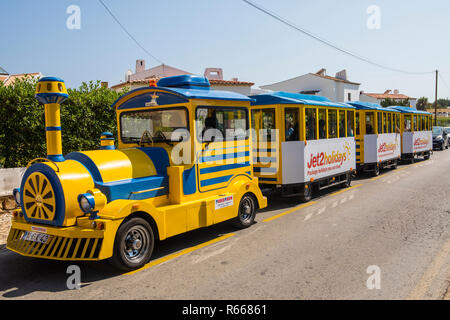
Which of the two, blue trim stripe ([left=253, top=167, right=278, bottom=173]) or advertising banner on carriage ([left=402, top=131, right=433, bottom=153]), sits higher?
advertising banner on carriage ([left=402, top=131, right=433, bottom=153])

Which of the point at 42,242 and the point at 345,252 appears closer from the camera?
the point at 42,242

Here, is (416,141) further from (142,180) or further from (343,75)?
(343,75)

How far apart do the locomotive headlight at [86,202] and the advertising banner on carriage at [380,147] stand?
11.8 meters

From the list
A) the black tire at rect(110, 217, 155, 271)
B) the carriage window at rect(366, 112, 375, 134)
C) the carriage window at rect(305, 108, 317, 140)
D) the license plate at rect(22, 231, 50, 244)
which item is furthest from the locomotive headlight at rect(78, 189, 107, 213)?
the carriage window at rect(366, 112, 375, 134)

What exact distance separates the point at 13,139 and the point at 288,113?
652cm

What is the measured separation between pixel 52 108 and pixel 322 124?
23.8 feet

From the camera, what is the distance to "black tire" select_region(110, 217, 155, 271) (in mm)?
4863

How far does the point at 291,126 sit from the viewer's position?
945cm

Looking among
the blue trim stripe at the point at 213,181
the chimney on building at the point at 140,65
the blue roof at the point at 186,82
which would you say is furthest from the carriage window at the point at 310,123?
the chimney on building at the point at 140,65

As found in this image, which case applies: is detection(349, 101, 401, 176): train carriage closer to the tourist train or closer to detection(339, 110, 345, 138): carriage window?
detection(339, 110, 345, 138): carriage window

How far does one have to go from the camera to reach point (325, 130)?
1050 centimetres

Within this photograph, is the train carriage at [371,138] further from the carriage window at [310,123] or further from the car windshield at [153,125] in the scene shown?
the car windshield at [153,125]

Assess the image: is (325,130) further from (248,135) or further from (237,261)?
(237,261)

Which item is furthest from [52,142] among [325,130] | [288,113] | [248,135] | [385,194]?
[385,194]
